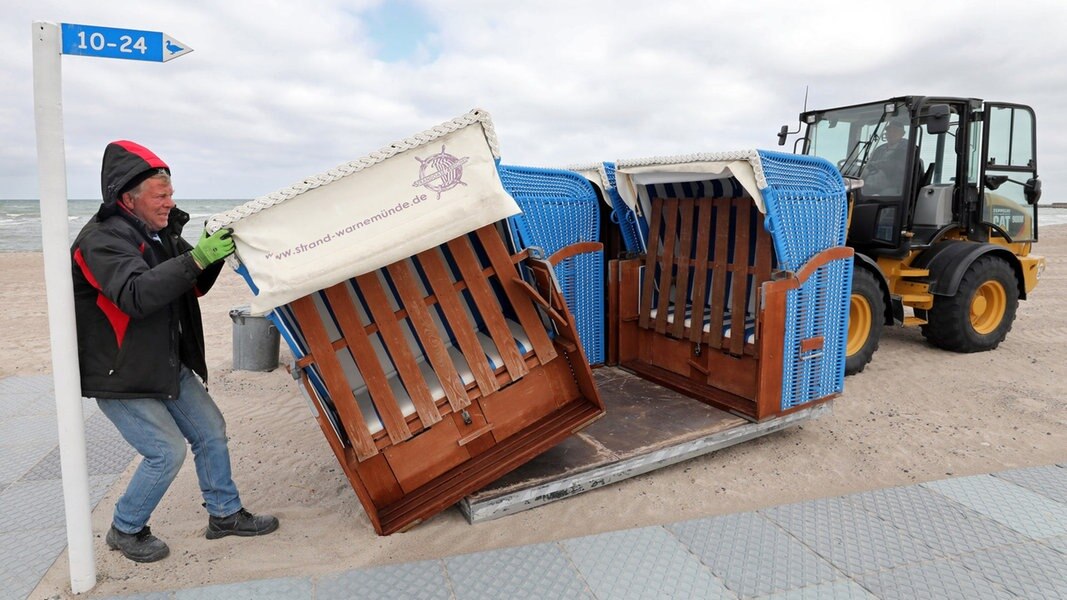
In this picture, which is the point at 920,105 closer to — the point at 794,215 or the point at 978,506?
the point at 794,215

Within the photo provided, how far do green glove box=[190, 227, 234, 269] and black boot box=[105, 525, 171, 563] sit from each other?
150 cm

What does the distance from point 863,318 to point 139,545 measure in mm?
6203

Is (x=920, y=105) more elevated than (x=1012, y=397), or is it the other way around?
(x=920, y=105)

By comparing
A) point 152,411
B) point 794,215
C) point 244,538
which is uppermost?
point 794,215

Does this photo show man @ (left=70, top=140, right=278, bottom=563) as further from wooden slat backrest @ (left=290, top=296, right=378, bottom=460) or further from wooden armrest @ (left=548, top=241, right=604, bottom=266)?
wooden armrest @ (left=548, top=241, right=604, bottom=266)

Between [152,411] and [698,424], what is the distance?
10.8ft

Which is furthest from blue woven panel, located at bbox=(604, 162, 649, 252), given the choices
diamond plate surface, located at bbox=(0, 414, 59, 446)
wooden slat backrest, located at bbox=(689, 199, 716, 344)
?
diamond plate surface, located at bbox=(0, 414, 59, 446)

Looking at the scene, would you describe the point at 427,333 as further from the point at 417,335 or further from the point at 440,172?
the point at 440,172

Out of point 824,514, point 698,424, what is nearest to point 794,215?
point 698,424

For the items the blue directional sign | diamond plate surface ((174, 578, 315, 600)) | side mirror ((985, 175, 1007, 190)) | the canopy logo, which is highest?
the blue directional sign

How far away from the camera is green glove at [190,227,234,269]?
9.21 ft

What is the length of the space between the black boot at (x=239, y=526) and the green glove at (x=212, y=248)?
4.93 feet

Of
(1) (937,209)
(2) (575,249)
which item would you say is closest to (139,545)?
(2) (575,249)

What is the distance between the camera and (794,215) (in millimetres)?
4250
